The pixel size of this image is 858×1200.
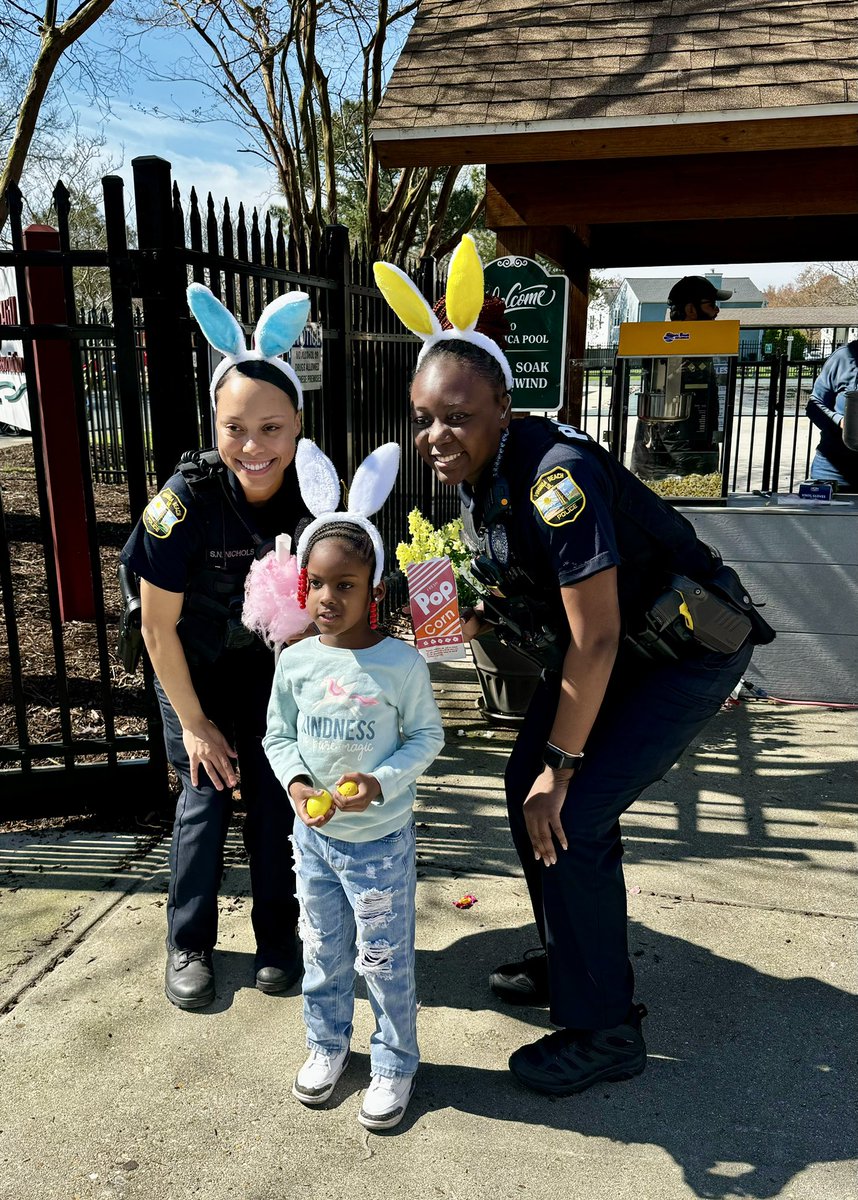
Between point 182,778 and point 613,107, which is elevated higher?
point 613,107

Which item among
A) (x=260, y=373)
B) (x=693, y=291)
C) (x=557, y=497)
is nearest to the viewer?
(x=557, y=497)

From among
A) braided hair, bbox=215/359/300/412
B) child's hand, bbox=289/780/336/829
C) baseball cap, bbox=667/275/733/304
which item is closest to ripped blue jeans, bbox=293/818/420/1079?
child's hand, bbox=289/780/336/829

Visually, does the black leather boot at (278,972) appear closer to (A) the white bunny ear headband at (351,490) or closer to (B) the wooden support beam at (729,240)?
(A) the white bunny ear headband at (351,490)

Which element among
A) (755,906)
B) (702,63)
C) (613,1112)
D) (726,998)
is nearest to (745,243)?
(702,63)

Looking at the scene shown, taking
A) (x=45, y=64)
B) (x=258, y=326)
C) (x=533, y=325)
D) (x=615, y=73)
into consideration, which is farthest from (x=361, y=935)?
(x=45, y=64)

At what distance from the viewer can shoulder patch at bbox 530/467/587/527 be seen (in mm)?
2172

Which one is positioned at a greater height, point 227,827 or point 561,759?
point 561,759

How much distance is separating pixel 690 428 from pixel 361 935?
3.91m

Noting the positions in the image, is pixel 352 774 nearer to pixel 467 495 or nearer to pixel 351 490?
pixel 351 490

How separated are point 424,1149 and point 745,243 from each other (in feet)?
22.8

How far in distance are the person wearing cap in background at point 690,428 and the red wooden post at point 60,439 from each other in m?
3.34

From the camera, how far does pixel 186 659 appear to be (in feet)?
8.94

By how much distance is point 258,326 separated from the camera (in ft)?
8.43

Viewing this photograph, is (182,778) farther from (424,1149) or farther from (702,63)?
(702,63)
